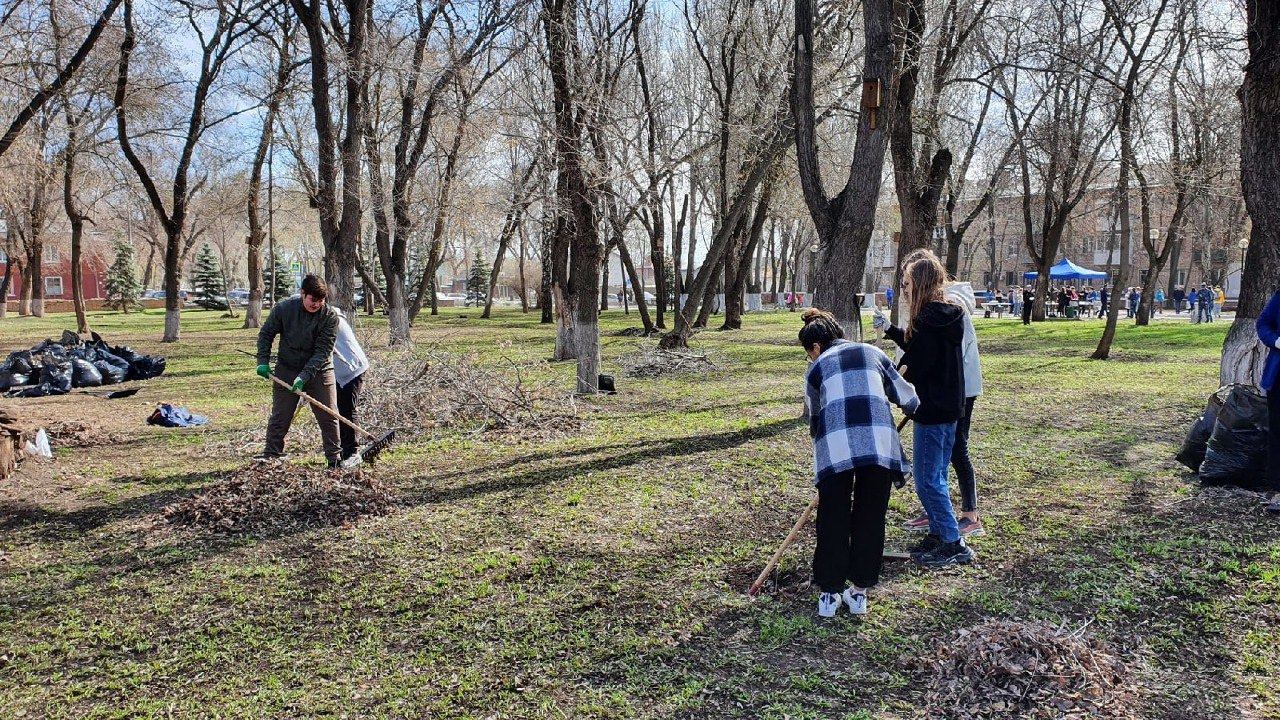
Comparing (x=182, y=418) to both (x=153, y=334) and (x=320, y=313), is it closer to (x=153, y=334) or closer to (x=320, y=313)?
(x=320, y=313)

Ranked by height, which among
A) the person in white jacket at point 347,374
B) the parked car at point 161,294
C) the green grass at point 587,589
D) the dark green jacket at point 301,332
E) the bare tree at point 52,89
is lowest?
the green grass at point 587,589

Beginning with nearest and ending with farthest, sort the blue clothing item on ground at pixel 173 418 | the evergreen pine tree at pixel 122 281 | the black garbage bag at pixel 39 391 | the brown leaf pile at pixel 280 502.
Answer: the brown leaf pile at pixel 280 502 → the blue clothing item on ground at pixel 173 418 → the black garbage bag at pixel 39 391 → the evergreen pine tree at pixel 122 281

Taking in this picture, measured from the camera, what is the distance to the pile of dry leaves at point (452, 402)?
8500mm

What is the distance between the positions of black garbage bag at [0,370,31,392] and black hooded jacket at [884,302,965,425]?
1331cm

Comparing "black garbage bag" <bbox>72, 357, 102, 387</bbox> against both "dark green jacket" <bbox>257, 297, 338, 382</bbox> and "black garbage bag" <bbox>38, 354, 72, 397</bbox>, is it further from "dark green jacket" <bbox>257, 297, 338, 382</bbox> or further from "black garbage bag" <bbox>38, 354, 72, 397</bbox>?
"dark green jacket" <bbox>257, 297, 338, 382</bbox>

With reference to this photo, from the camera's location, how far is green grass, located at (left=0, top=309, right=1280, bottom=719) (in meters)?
3.28

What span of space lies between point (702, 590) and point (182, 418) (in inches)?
307

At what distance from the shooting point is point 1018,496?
19.2 ft

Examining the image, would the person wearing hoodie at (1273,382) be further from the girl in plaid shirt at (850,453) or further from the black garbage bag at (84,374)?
the black garbage bag at (84,374)

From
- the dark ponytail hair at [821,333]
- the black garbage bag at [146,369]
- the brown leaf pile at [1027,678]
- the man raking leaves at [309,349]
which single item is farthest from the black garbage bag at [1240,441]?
the black garbage bag at [146,369]

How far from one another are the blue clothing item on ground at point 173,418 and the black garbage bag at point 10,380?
14.0 ft

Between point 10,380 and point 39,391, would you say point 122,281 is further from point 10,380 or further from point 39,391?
point 39,391

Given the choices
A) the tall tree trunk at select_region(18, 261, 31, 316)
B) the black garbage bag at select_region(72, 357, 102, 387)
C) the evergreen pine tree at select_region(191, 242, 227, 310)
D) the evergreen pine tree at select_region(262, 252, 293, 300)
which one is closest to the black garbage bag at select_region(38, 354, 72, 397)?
the black garbage bag at select_region(72, 357, 102, 387)

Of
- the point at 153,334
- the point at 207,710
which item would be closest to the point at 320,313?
the point at 207,710
